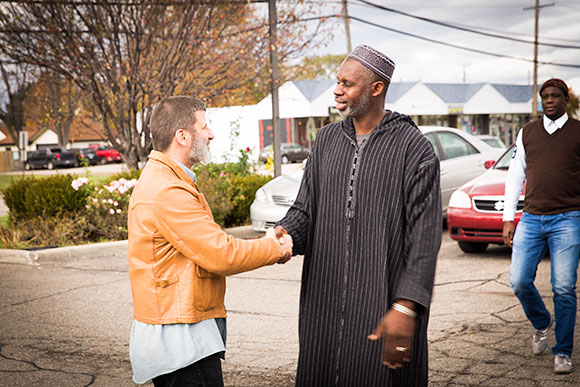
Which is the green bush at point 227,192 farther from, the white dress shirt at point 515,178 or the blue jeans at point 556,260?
the blue jeans at point 556,260

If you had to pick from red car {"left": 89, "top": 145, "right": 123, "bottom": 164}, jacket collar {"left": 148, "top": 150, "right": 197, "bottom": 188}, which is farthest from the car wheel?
red car {"left": 89, "top": 145, "right": 123, "bottom": 164}

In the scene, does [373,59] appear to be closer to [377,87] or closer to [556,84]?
[377,87]

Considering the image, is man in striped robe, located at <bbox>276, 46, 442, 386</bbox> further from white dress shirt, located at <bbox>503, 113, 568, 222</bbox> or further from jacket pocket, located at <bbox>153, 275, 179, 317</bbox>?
white dress shirt, located at <bbox>503, 113, 568, 222</bbox>

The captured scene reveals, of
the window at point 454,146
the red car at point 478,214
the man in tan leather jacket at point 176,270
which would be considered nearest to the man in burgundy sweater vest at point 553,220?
the man in tan leather jacket at point 176,270

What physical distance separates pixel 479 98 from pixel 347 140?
163ft

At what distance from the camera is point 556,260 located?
16.0ft

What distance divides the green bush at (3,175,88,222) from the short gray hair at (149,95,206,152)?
8786 mm

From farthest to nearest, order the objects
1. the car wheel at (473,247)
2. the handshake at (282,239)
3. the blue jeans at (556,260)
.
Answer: the car wheel at (473,247), the blue jeans at (556,260), the handshake at (282,239)

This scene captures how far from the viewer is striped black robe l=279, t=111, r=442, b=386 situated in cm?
287

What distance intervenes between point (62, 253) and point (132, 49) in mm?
4894

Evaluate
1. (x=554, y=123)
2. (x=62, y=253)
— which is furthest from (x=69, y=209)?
(x=554, y=123)

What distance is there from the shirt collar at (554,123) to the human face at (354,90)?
2.54 meters

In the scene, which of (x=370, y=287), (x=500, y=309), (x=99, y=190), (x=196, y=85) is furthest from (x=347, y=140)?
(x=196, y=85)

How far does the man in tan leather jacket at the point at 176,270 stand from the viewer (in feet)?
8.95
